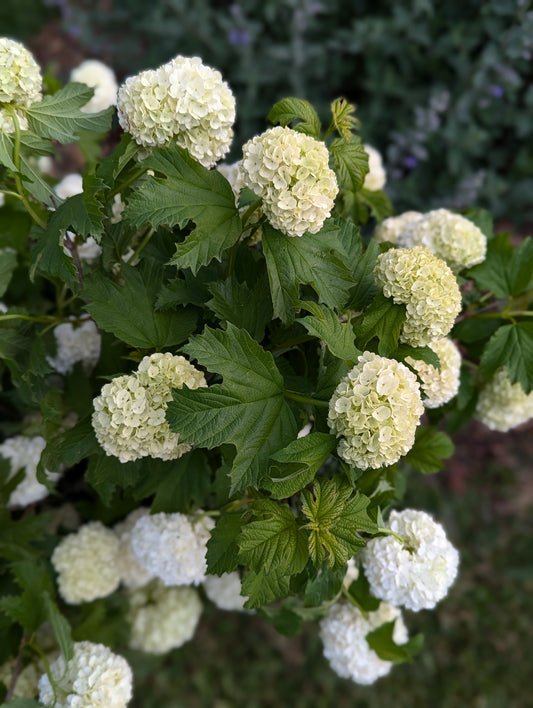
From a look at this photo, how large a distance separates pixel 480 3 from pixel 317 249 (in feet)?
6.68

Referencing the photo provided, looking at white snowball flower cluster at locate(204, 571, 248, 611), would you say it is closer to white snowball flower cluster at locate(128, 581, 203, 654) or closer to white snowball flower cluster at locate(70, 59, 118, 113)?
white snowball flower cluster at locate(128, 581, 203, 654)

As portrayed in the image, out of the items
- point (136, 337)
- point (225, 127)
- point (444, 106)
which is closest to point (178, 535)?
point (136, 337)

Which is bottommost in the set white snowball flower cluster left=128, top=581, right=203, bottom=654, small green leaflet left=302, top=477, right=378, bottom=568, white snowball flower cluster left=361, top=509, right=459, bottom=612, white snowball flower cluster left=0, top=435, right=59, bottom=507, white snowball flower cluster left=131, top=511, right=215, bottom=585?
white snowball flower cluster left=128, top=581, right=203, bottom=654

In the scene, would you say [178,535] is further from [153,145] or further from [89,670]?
[153,145]

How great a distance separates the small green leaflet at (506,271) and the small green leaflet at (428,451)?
0.88 feet

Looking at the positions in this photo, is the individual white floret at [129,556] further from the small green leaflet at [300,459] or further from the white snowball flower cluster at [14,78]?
the white snowball flower cluster at [14,78]

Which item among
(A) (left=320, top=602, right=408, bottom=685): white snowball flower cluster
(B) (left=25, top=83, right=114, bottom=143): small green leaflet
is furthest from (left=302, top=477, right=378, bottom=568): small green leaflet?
(B) (left=25, top=83, right=114, bottom=143): small green leaflet

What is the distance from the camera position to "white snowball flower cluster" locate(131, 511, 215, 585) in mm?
1034

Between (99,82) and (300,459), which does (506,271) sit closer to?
(300,459)

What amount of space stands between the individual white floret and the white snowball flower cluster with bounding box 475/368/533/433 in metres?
→ 0.69

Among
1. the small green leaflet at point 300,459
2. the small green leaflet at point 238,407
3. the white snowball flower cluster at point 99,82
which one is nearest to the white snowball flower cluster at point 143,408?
the small green leaflet at point 238,407

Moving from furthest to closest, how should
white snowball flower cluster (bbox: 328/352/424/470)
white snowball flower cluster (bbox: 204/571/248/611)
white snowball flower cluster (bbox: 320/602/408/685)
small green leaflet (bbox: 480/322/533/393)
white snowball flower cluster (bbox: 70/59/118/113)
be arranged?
white snowball flower cluster (bbox: 70/59/118/113)
white snowball flower cluster (bbox: 204/571/248/611)
white snowball flower cluster (bbox: 320/602/408/685)
small green leaflet (bbox: 480/322/533/393)
white snowball flower cluster (bbox: 328/352/424/470)

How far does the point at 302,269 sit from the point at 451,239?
1.20ft

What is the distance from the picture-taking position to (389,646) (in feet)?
3.59
